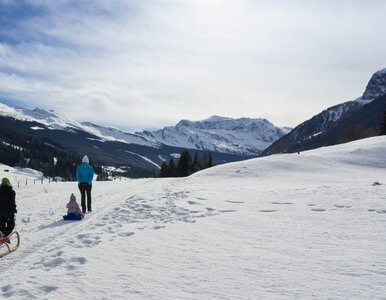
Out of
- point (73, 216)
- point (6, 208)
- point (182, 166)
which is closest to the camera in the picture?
point (6, 208)

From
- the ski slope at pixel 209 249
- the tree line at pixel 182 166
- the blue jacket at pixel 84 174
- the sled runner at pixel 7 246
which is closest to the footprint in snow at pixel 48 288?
the ski slope at pixel 209 249

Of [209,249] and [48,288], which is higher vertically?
[209,249]

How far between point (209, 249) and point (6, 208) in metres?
6.47

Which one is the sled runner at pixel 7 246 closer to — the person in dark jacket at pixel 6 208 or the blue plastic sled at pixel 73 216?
the person in dark jacket at pixel 6 208

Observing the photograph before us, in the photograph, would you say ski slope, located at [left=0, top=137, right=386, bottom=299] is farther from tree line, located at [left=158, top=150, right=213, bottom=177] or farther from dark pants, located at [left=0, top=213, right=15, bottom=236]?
tree line, located at [left=158, top=150, right=213, bottom=177]

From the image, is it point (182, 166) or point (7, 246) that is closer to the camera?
point (7, 246)

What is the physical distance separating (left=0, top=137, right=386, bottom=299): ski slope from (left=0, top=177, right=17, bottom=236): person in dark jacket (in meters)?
0.57

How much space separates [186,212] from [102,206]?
4713mm

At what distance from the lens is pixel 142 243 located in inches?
397

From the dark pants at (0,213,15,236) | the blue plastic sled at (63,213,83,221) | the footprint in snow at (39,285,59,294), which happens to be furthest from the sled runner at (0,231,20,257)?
the footprint in snow at (39,285,59,294)

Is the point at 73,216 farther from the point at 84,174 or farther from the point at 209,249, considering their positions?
the point at 209,249

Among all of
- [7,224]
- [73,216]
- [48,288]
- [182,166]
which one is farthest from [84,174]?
[182,166]

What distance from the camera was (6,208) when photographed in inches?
469

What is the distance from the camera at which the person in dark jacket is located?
39.0 feet
